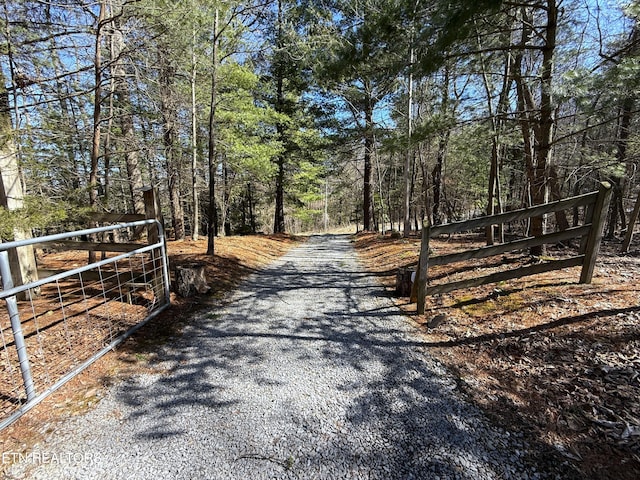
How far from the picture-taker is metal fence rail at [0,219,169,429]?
208cm

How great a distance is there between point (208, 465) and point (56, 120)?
576cm

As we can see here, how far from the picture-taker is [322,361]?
113 inches

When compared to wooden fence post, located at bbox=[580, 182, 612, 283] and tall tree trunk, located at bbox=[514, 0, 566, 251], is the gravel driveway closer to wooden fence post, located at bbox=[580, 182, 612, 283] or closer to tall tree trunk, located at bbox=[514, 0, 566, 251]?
wooden fence post, located at bbox=[580, 182, 612, 283]

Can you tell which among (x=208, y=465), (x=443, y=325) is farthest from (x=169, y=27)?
(x=443, y=325)

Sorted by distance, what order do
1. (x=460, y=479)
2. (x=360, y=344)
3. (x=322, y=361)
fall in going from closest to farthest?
(x=460, y=479)
(x=322, y=361)
(x=360, y=344)

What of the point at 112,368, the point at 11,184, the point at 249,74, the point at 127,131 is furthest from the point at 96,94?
the point at 249,74

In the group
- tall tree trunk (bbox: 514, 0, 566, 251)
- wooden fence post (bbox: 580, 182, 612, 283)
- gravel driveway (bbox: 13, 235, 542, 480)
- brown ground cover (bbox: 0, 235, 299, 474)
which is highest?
tall tree trunk (bbox: 514, 0, 566, 251)

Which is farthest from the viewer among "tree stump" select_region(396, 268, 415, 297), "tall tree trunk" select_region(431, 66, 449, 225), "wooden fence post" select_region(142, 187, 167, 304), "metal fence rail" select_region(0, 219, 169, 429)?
"tall tree trunk" select_region(431, 66, 449, 225)

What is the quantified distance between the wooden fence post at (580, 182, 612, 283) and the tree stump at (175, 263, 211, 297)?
5.64m

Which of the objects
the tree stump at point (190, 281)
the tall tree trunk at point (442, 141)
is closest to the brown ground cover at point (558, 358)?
the tall tree trunk at point (442, 141)

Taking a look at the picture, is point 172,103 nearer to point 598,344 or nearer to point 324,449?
point 324,449

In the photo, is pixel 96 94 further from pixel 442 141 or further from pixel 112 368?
pixel 442 141

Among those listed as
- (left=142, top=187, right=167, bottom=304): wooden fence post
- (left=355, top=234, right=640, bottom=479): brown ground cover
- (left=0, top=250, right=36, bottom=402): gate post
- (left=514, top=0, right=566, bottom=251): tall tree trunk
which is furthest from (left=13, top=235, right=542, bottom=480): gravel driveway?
(left=514, top=0, right=566, bottom=251): tall tree trunk

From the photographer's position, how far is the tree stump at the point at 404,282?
4.70 meters
